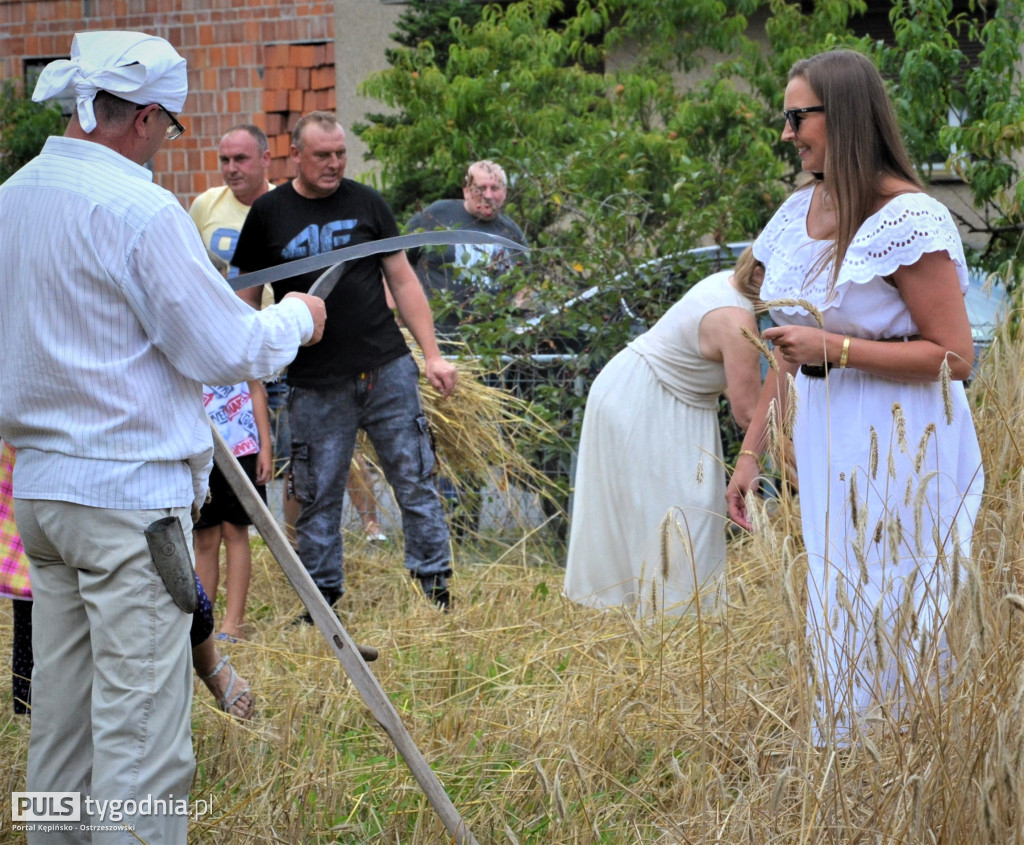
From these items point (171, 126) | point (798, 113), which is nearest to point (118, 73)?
point (171, 126)

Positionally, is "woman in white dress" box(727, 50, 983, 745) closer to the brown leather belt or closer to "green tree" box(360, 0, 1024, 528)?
the brown leather belt

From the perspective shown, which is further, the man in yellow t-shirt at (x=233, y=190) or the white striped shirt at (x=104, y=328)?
the man in yellow t-shirt at (x=233, y=190)

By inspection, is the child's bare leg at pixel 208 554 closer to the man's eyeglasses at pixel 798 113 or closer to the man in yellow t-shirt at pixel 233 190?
the man in yellow t-shirt at pixel 233 190

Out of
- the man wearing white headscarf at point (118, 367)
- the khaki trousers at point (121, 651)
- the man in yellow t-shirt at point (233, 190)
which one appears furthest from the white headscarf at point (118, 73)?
the man in yellow t-shirt at point (233, 190)

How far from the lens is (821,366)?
2.76 meters

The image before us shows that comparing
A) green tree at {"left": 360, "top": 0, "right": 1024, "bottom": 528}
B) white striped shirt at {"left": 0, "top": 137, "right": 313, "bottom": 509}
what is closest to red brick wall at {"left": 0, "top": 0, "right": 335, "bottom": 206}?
green tree at {"left": 360, "top": 0, "right": 1024, "bottom": 528}

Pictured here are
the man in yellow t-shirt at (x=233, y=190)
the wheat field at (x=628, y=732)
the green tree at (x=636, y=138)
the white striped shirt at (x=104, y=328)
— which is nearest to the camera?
the wheat field at (x=628, y=732)

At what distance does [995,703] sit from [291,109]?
12.0 metres

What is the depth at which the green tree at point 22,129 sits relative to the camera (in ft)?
42.3

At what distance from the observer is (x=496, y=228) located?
6.64m

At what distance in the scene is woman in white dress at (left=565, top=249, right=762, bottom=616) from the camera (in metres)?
4.02

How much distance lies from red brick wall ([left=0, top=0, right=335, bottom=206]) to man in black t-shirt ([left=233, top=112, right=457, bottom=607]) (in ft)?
28.0

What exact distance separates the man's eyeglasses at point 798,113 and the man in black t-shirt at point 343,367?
84.8 inches

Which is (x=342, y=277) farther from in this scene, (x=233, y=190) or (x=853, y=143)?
(x=853, y=143)
